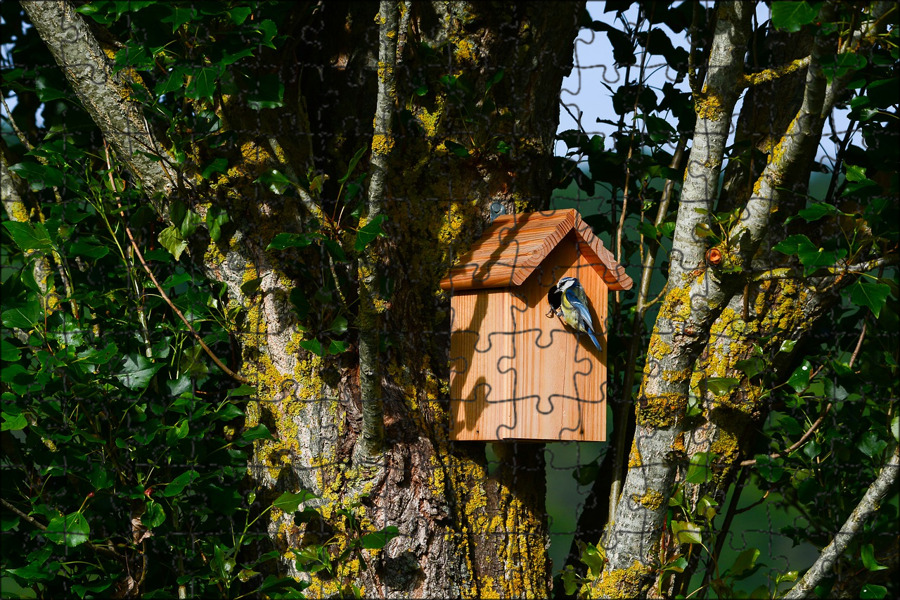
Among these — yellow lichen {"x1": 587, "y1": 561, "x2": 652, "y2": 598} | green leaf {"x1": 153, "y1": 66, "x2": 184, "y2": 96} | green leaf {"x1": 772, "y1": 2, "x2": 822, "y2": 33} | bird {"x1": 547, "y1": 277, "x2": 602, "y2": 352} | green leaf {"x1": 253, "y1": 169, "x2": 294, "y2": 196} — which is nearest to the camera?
green leaf {"x1": 772, "y1": 2, "x2": 822, "y2": 33}

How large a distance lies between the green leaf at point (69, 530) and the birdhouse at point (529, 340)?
748mm

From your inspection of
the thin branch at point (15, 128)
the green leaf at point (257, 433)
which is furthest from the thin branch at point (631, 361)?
the thin branch at point (15, 128)

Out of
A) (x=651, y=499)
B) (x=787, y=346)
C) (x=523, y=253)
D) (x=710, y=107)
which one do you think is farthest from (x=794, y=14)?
Answer: (x=651, y=499)

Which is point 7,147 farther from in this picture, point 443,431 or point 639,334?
point 639,334

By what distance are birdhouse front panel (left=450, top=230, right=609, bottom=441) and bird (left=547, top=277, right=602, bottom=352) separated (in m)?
0.02

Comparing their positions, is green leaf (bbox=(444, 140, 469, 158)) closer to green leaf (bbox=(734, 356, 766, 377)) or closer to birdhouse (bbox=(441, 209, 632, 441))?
birdhouse (bbox=(441, 209, 632, 441))

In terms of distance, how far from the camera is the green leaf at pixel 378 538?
1.67 metres

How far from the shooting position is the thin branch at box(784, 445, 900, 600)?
175 cm

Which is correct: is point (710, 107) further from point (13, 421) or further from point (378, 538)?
point (13, 421)

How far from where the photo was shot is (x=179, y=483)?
1.74 metres

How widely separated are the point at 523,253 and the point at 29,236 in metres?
0.98

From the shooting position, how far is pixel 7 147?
86.0 inches

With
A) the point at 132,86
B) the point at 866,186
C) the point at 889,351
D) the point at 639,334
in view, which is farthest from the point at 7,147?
the point at 889,351

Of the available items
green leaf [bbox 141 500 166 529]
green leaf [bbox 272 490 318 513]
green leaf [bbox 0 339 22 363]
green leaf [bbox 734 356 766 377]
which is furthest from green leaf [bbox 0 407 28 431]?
green leaf [bbox 734 356 766 377]
